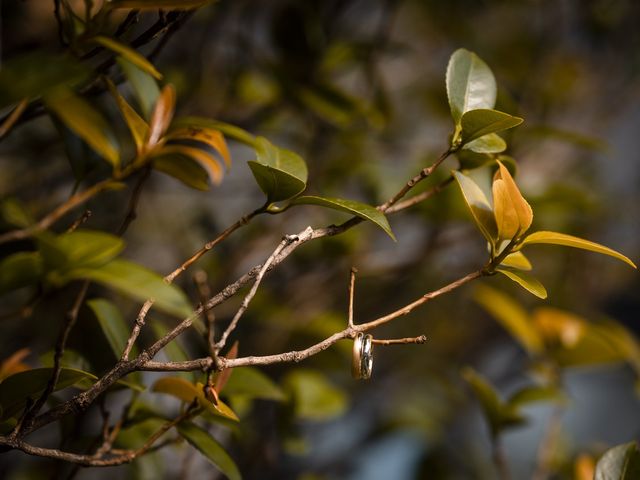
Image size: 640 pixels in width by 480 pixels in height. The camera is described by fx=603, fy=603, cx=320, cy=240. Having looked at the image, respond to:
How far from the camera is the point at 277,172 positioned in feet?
1.45

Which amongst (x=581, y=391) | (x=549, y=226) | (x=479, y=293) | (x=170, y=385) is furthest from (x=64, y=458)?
(x=581, y=391)

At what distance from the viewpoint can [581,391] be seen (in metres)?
1.98

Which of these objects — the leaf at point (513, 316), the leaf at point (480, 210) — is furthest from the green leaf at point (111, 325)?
the leaf at point (513, 316)

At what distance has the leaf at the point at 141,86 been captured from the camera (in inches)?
18.3

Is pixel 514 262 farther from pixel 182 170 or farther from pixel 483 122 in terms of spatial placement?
pixel 182 170

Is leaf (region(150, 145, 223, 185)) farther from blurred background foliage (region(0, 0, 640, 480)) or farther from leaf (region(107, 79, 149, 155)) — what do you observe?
blurred background foliage (region(0, 0, 640, 480))

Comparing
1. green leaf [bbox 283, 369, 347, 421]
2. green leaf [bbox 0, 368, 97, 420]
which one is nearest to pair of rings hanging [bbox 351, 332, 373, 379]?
→ green leaf [bbox 0, 368, 97, 420]

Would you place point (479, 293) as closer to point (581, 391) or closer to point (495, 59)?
point (495, 59)

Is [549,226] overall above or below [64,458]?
below

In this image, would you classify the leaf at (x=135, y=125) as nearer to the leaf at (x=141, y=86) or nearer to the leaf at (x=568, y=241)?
the leaf at (x=141, y=86)

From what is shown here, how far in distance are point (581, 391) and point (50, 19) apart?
1848 mm

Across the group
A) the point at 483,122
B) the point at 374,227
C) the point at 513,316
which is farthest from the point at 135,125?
the point at 374,227

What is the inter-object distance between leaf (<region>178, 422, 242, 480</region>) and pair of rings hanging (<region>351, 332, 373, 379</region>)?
147mm

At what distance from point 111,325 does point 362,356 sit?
0.22 meters
